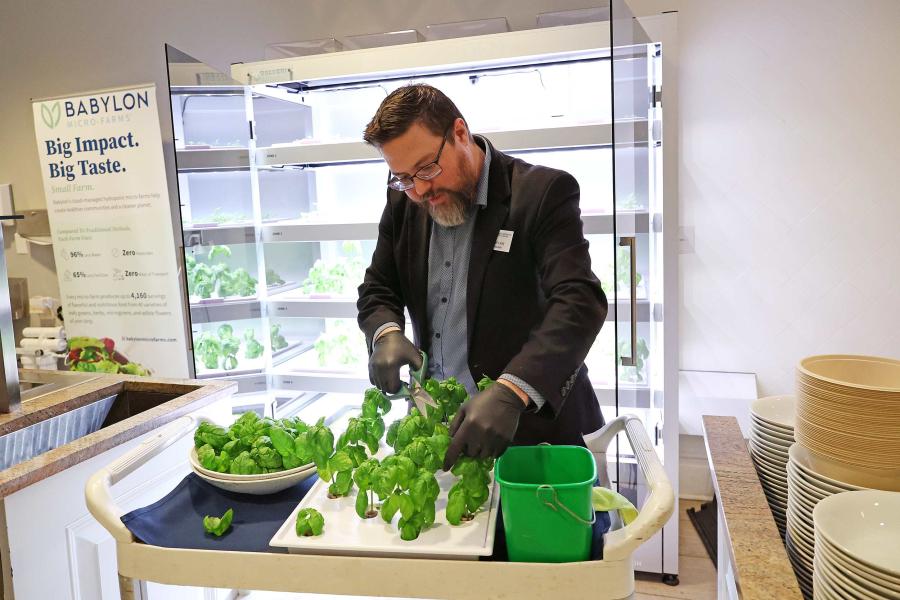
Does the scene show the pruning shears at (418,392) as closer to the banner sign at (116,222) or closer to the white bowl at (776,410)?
the white bowl at (776,410)

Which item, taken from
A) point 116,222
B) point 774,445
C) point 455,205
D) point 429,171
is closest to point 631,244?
point 455,205

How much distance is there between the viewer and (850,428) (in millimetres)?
985

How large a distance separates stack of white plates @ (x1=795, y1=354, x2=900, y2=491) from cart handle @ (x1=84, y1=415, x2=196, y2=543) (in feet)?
3.69

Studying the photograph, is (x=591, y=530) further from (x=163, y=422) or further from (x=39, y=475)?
(x=163, y=422)

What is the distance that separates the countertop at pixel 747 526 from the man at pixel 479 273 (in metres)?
0.36

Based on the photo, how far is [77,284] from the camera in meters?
4.04

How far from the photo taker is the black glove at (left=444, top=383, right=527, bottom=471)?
1.11 m

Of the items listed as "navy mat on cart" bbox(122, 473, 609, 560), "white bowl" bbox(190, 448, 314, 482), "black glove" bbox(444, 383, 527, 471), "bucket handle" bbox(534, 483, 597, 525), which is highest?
"black glove" bbox(444, 383, 527, 471)

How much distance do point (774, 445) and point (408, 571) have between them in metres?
0.80

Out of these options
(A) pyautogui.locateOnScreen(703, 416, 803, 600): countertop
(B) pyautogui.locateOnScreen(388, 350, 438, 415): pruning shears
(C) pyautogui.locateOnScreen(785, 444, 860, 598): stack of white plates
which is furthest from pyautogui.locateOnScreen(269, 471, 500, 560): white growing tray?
(C) pyautogui.locateOnScreen(785, 444, 860, 598): stack of white plates

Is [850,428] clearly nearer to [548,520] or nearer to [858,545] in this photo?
[858,545]

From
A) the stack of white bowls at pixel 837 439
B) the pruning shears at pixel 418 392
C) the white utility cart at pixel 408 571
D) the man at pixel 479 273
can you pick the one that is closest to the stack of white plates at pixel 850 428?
the stack of white bowls at pixel 837 439

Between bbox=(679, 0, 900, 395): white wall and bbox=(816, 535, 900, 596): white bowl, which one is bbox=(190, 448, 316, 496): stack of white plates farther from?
bbox=(679, 0, 900, 395): white wall

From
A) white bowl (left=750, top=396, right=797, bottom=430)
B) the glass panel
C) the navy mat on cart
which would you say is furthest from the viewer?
the glass panel
